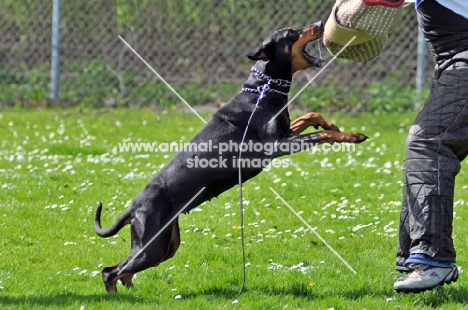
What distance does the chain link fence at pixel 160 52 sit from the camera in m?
10.5

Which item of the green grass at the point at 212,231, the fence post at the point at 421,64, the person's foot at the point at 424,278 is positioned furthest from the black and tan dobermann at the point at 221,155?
the fence post at the point at 421,64

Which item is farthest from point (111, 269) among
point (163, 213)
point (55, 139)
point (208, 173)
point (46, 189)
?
point (55, 139)

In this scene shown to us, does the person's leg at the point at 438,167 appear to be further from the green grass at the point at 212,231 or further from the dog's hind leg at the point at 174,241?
the dog's hind leg at the point at 174,241

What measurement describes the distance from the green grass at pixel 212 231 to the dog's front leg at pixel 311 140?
0.71m

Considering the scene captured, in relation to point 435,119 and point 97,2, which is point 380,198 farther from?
point 97,2

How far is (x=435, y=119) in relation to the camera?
3.82 metres

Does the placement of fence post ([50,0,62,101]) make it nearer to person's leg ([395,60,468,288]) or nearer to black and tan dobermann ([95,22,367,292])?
black and tan dobermann ([95,22,367,292])

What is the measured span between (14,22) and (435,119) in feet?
26.8

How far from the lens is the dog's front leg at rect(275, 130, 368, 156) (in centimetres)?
412

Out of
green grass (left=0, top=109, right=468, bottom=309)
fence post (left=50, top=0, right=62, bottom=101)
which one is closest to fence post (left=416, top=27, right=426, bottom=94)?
green grass (left=0, top=109, right=468, bottom=309)

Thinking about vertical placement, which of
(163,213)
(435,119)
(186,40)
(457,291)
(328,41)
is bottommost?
(457,291)

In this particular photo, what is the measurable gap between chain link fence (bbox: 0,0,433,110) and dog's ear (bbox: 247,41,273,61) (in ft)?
18.7

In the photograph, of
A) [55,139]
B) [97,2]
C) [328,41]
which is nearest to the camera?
[328,41]

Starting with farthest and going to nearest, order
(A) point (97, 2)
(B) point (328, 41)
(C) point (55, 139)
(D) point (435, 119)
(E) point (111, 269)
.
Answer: (A) point (97, 2) < (C) point (55, 139) < (B) point (328, 41) < (E) point (111, 269) < (D) point (435, 119)
